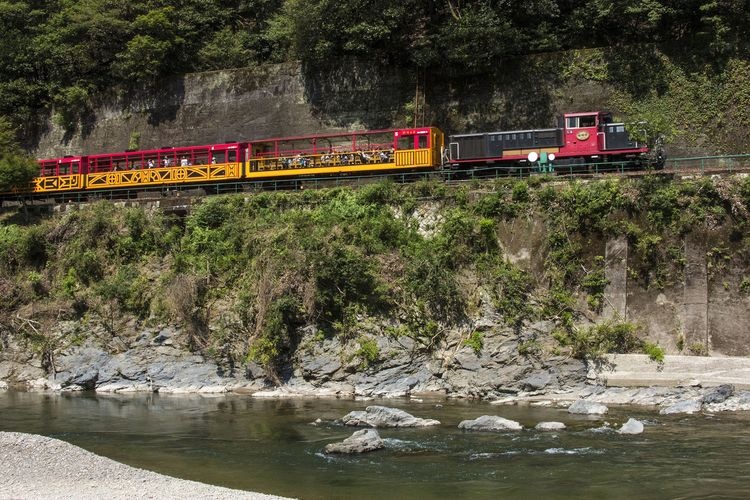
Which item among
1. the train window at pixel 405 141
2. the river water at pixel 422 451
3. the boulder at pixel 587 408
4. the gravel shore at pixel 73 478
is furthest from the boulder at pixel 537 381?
the train window at pixel 405 141

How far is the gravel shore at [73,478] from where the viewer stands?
1206cm

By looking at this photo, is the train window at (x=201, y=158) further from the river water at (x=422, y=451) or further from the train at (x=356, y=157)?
the river water at (x=422, y=451)

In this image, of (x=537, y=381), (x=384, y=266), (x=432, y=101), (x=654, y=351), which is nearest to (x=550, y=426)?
(x=537, y=381)

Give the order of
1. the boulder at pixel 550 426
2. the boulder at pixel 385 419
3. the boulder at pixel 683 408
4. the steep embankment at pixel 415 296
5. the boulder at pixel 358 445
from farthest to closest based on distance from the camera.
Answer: the steep embankment at pixel 415 296 → the boulder at pixel 683 408 → the boulder at pixel 385 419 → the boulder at pixel 550 426 → the boulder at pixel 358 445

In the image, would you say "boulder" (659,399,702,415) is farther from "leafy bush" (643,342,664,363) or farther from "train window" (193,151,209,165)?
"train window" (193,151,209,165)

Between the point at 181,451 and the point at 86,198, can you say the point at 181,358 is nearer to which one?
the point at 181,451

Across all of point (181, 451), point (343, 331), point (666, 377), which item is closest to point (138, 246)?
point (343, 331)

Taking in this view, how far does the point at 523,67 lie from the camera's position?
31188mm

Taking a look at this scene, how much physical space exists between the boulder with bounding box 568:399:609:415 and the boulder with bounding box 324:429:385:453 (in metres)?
5.74

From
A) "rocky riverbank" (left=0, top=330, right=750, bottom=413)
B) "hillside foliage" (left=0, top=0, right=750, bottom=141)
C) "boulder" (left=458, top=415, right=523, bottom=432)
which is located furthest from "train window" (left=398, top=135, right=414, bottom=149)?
"boulder" (left=458, top=415, right=523, bottom=432)

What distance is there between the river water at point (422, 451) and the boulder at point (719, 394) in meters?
0.97

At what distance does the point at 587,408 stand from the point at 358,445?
21.3ft

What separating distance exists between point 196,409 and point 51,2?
109ft

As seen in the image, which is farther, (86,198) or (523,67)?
(86,198)
